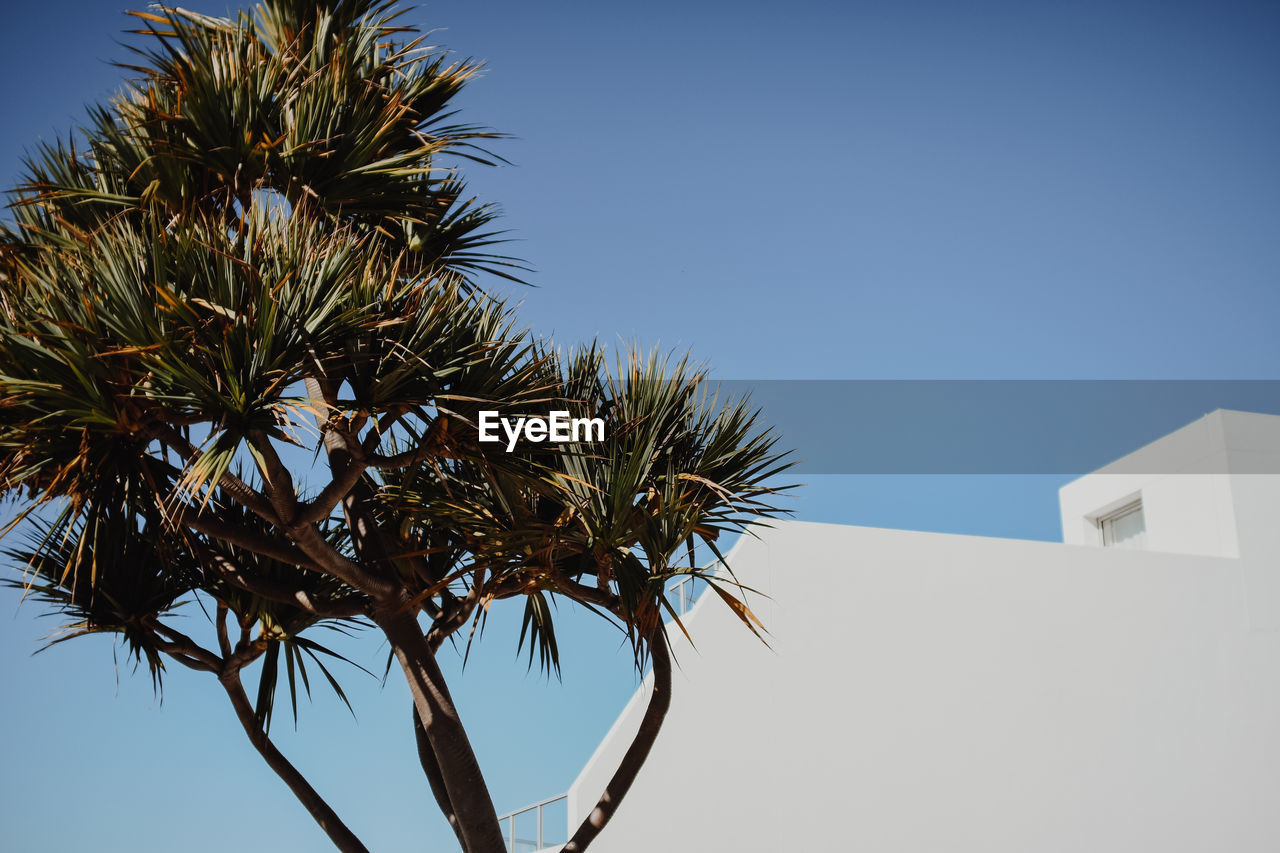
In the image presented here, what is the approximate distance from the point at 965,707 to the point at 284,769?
8031 mm

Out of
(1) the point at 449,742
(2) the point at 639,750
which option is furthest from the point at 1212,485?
(1) the point at 449,742

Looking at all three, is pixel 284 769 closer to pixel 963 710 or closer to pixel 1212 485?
pixel 963 710

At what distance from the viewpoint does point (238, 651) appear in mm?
5254

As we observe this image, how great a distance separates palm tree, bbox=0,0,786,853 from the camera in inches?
151

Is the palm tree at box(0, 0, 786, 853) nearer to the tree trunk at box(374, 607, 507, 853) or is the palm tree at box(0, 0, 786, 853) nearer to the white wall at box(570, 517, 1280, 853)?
the tree trunk at box(374, 607, 507, 853)

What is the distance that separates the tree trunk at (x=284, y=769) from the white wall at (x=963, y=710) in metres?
4.51

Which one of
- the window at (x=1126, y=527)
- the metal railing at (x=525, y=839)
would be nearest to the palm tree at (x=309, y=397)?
the metal railing at (x=525, y=839)

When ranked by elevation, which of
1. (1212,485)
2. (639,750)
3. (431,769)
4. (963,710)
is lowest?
(431,769)

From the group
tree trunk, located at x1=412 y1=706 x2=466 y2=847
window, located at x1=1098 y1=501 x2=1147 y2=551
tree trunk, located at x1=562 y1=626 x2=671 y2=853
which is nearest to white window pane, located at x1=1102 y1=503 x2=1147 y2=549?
window, located at x1=1098 y1=501 x2=1147 y2=551

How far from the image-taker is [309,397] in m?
4.77

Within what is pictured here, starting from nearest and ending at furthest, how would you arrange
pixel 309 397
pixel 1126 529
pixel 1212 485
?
pixel 309 397 → pixel 1212 485 → pixel 1126 529

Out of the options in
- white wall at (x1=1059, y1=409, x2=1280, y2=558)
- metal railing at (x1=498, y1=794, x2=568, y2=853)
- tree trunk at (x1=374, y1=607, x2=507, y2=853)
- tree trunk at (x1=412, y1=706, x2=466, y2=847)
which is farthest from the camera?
white wall at (x1=1059, y1=409, x2=1280, y2=558)

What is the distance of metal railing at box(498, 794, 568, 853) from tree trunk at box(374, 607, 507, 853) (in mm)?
4295

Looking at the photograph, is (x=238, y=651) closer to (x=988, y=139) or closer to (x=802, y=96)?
(x=802, y=96)
